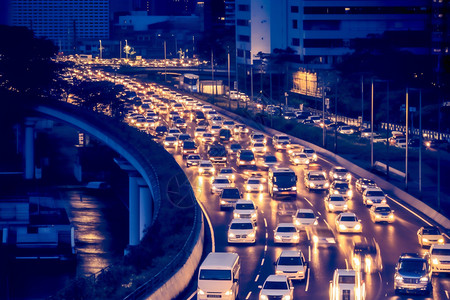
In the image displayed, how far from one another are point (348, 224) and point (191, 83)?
11119cm

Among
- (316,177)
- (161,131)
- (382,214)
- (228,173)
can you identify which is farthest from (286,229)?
(161,131)

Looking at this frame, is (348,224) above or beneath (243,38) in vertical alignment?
beneath

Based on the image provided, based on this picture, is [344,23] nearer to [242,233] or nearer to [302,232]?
[302,232]

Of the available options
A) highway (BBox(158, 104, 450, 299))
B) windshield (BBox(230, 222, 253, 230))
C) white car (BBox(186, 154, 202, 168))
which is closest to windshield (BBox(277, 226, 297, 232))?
highway (BBox(158, 104, 450, 299))

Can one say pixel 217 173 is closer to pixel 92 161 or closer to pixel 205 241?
pixel 205 241

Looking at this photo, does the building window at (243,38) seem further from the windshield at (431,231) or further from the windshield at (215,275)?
the windshield at (215,275)

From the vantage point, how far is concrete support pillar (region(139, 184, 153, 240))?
2591 inches

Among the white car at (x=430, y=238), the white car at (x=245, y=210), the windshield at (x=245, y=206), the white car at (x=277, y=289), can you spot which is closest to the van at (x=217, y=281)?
the white car at (x=277, y=289)

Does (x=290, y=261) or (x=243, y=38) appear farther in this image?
(x=243, y=38)

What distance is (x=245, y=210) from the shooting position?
5244cm

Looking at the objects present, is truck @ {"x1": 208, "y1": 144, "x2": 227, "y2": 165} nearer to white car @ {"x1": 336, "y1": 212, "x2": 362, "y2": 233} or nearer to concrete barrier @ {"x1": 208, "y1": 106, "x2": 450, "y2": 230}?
concrete barrier @ {"x1": 208, "y1": 106, "x2": 450, "y2": 230}

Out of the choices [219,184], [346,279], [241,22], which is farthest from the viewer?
[241,22]

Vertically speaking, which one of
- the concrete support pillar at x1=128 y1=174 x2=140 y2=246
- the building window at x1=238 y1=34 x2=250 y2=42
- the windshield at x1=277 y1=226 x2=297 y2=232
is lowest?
the concrete support pillar at x1=128 y1=174 x2=140 y2=246

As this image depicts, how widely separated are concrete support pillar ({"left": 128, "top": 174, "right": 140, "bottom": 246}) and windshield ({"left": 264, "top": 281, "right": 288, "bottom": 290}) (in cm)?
3491
